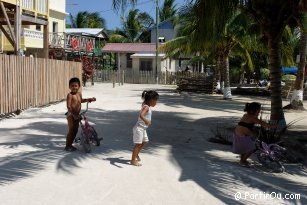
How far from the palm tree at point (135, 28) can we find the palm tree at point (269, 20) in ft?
144

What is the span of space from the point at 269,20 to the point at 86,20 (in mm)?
50552

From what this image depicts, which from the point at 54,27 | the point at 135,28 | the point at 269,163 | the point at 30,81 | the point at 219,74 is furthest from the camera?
the point at 135,28

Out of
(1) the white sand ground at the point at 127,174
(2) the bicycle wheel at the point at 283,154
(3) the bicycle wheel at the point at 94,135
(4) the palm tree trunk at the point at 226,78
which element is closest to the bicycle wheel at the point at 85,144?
(1) the white sand ground at the point at 127,174

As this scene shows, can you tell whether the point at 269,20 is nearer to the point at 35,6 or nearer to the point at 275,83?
the point at 275,83

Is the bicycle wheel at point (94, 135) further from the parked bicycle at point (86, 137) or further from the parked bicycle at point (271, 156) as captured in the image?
the parked bicycle at point (271, 156)

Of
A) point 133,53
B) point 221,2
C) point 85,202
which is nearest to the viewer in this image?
point 85,202

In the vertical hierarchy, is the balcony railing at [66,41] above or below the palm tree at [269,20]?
above

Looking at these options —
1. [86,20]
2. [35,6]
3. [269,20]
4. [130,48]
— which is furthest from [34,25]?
[86,20]

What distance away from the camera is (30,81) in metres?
14.4

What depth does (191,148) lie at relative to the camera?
912 cm

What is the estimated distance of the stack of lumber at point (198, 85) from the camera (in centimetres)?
2845

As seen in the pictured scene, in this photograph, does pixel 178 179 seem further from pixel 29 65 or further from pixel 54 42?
pixel 54 42

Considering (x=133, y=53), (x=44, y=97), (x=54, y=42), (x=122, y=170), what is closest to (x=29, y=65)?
(x=44, y=97)

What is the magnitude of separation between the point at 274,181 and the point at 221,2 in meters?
5.03
